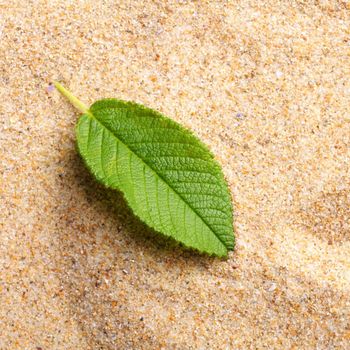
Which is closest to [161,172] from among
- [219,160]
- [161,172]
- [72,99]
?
[161,172]

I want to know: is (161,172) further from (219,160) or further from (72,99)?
(72,99)

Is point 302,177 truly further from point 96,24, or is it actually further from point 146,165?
point 96,24
